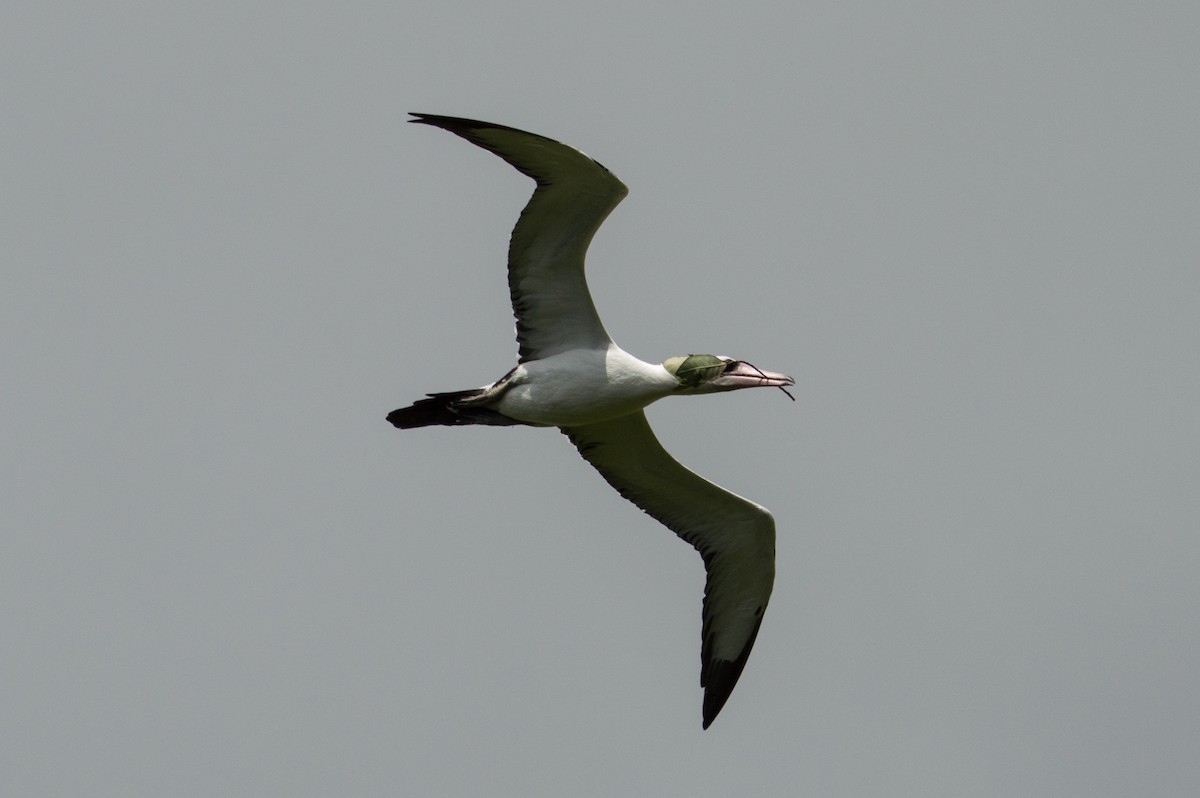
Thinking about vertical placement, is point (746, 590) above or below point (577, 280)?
below

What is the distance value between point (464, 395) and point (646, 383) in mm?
1939

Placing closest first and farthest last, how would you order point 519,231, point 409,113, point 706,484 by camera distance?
point 409,113 → point 519,231 → point 706,484

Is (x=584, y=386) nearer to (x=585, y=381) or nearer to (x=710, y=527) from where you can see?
(x=585, y=381)

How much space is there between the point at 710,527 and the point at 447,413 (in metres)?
3.54

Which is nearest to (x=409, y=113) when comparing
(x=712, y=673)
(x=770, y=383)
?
(x=770, y=383)

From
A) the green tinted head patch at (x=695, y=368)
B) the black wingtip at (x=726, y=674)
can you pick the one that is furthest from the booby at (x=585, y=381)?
the black wingtip at (x=726, y=674)

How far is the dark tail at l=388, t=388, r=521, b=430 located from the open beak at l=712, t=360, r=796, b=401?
2191 mm

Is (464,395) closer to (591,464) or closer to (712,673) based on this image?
(591,464)

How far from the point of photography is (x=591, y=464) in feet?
66.8

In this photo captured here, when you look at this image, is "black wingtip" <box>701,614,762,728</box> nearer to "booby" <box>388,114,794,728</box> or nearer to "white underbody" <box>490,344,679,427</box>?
"booby" <box>388,114,794,728</box>

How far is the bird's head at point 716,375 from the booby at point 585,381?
1 centimetres

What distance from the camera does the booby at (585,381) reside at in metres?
17.7

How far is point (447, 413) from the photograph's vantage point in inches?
744

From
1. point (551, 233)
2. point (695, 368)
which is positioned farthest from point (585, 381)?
point (551, 233)
